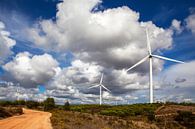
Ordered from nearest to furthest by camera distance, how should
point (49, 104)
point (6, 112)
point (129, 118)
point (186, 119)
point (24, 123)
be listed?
point (24, 123), point (6, 112), point (186, 119), point (129, 118), point (49, 104)

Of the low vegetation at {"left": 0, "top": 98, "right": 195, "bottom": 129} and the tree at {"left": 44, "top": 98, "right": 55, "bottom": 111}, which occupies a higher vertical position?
the tree at {"left": 44, "top": 98, "right": 55, "bottom": 111}

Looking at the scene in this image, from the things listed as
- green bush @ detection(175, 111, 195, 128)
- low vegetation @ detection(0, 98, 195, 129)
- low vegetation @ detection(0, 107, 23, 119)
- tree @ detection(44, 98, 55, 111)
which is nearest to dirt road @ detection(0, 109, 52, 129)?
low vegetation @ detection(0, 98, 195, 129)

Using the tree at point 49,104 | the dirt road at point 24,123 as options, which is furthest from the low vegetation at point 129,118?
the tree at point 49,104

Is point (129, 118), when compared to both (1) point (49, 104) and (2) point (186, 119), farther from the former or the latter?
(1) point (49, 104)

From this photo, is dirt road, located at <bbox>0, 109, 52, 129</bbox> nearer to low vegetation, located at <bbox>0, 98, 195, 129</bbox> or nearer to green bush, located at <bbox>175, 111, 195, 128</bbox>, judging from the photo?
low vegetation, located at <bbox>0, 98, 195, 129</bbox>

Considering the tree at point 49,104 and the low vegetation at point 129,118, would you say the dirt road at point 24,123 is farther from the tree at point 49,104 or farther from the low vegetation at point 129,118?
the tree at point 49,104

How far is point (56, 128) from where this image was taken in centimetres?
3422

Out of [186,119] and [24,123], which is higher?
[24,123]

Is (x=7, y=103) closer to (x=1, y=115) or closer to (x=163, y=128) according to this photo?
(x=1, y=115)

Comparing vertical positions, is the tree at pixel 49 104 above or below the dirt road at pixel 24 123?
above

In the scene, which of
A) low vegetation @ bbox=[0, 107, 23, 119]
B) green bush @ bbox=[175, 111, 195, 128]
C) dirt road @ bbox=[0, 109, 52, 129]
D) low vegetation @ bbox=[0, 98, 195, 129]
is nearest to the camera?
dirt road @ bbox=[0, 109, 52, 129]

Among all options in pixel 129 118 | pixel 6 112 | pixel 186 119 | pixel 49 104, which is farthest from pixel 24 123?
pixel 49 104

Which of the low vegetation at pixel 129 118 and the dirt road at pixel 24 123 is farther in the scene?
the low vegetation at pixel 129 118

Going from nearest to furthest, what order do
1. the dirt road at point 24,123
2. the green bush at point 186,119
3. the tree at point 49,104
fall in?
1. the dirt road at point 24,123
2. the green bush at point 186,119
3. the tree at point 49,104
